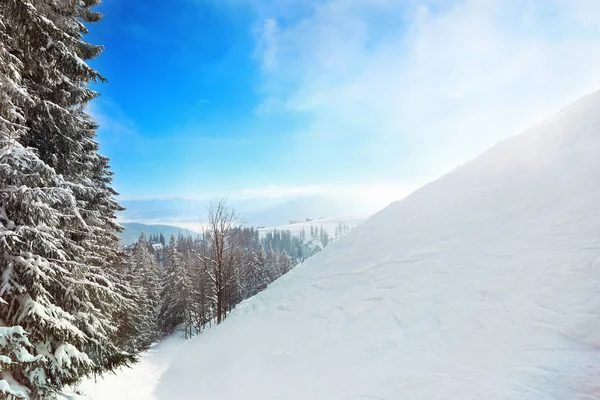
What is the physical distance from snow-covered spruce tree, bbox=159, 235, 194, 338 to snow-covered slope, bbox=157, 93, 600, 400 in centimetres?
2953

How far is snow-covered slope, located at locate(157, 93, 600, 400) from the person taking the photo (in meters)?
5.55

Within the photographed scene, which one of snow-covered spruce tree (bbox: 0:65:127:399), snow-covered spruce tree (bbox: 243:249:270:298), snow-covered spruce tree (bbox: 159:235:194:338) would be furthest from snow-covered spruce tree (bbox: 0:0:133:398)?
snow-covered spruce tree (bbox: 243:249:270:298)

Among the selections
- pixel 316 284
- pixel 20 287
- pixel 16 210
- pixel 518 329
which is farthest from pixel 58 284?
pixel 518 329

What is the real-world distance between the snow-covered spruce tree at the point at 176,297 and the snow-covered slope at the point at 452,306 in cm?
2953

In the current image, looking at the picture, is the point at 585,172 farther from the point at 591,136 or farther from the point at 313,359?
the point at 313,359

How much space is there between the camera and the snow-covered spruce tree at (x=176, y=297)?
125 feet

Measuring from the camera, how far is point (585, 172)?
10070 mm

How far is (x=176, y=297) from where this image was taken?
126 feet

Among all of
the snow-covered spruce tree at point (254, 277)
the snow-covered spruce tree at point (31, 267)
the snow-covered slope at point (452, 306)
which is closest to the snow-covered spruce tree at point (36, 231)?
the snow-covered spruce tree at point (31, 267)

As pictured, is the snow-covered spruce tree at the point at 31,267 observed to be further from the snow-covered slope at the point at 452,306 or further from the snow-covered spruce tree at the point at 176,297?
the snow-covered spruce tree at the point at 176,297

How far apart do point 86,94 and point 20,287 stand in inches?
237

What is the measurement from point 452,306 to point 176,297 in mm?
38572

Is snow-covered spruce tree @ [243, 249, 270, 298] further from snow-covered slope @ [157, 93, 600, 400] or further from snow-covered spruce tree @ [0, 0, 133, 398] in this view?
snow-covered spruce tree @ [0, 0, 133, 398]

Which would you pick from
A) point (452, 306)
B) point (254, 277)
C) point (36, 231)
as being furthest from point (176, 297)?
point (452, 306)
